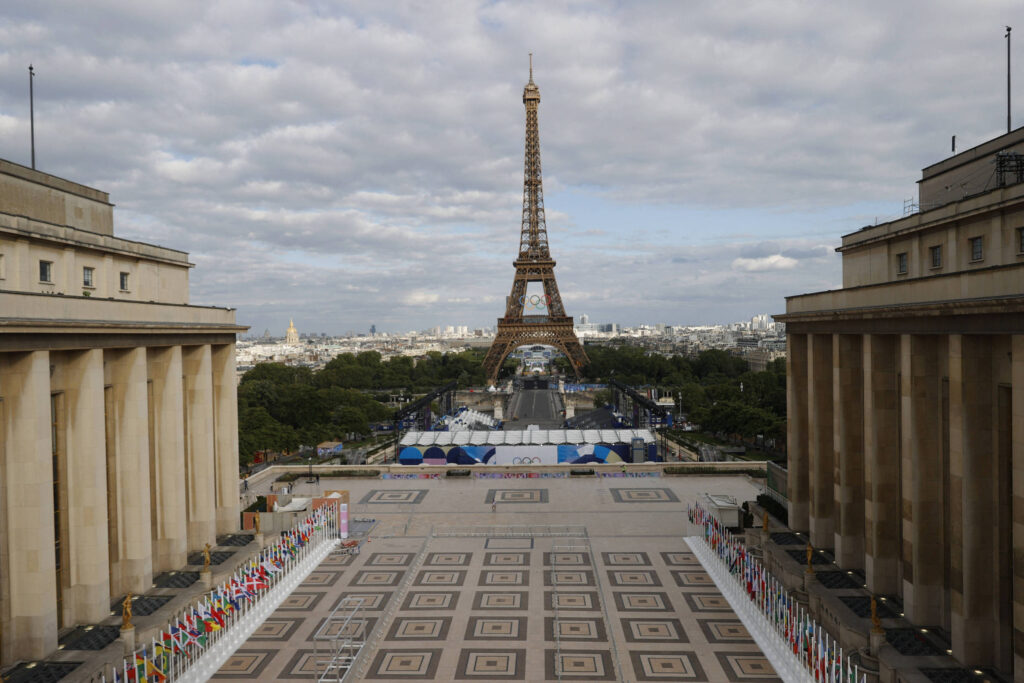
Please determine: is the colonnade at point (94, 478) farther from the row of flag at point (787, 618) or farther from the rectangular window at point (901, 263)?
the rectangular window at point (901, 263)

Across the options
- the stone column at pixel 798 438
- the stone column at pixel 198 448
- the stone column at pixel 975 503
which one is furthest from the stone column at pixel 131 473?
the stone column at pixel 798 438

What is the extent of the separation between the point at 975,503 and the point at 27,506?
26026 millimetres

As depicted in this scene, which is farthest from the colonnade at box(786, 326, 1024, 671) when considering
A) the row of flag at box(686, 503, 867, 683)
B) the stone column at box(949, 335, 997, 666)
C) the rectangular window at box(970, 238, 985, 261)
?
the rectangular window at box(970, 238, 985, 261)

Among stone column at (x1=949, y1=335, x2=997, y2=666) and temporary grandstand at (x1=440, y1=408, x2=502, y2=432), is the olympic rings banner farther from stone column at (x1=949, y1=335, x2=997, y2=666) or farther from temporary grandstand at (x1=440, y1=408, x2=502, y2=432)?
stone column at (x1=949, y1=335, x2=997, y2=666)

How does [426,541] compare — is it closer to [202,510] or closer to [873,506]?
[202,510]

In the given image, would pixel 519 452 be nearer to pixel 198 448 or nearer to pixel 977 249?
pixel 198 448

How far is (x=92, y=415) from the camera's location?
75.5 feet

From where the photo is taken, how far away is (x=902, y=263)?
28.7 metres

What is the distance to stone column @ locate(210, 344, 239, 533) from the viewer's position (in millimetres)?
33375

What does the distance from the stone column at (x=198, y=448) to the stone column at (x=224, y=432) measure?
1895 mm

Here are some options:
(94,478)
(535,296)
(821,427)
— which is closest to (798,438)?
(821,427)

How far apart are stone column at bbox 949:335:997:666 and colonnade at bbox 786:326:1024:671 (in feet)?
0.09

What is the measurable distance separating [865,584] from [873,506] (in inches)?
117

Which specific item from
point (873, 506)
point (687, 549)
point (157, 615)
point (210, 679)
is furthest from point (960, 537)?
point (157, 615)
